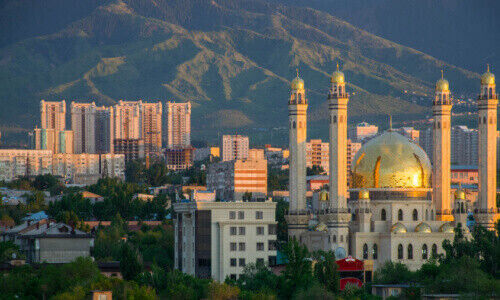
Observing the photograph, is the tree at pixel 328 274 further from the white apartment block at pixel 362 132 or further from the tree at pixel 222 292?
the white apartment block at pixel 362 132

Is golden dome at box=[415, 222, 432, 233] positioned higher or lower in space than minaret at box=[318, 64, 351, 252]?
lower

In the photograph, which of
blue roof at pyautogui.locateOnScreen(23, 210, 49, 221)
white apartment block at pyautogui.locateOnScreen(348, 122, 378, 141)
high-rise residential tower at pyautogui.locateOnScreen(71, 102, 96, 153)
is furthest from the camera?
high-rise residential tower at pyautogui.locateOnScreen(71, 102, 96, 153)

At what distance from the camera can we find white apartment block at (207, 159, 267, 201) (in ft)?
308

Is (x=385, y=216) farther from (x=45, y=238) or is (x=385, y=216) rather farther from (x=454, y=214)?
(x=45, y=238)

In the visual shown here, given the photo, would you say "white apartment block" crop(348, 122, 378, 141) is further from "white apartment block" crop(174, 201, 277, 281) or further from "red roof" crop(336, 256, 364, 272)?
"red roof" crop(336, 256, 364, 272)

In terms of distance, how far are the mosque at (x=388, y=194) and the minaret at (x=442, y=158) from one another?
0.15ft

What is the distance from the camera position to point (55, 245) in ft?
190

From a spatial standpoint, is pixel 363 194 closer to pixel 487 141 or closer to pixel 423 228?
pixel 423 228

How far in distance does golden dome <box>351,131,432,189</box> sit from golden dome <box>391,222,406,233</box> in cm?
244

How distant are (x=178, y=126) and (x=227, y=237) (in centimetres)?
13123

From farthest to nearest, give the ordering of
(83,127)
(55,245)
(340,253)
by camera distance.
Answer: (83,127) → (55,245) → (340,253)

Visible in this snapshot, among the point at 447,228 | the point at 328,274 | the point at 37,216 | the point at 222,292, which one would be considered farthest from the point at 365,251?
the point at 37,216

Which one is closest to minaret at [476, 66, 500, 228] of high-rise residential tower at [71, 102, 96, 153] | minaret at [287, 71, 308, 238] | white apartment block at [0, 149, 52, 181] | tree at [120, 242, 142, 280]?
minaret at [287, 71, 308, 238]

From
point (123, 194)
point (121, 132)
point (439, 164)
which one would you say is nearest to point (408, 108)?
point (121, 132)
